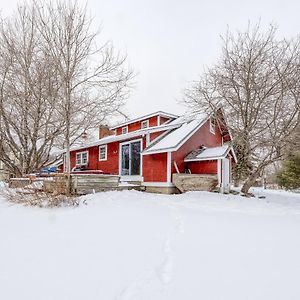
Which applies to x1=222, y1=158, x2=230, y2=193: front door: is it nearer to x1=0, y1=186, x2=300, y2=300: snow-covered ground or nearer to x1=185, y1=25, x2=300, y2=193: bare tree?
x1=185, y1=25, x2=300, y2=193: bare tree

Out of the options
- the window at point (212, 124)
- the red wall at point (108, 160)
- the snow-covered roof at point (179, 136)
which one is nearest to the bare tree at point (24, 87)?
the red wall at point (108, 160)

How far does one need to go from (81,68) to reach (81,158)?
25.8ft

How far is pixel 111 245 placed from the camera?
3.94 meters

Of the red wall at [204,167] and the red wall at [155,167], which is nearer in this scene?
the red wall at [204,167]

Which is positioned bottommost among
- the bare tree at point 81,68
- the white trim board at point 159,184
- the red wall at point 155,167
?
the white trim board at point 159,184

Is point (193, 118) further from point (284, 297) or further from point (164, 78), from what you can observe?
point (284, 297)

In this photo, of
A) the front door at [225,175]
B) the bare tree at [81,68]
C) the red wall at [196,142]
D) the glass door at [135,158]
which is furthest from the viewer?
the glass door at [135,158]

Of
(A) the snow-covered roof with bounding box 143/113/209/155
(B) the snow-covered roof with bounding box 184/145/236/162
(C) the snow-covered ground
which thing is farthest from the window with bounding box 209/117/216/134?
(C) the snow-covered ground

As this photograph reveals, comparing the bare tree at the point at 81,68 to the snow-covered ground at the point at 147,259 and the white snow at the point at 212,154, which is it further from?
the snow-covered ground at the point at 147,259

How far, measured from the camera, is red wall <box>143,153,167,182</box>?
13133mm

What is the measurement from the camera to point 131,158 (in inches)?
595

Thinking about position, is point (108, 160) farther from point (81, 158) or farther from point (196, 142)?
point (196, 142)

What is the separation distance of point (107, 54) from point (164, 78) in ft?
24.5

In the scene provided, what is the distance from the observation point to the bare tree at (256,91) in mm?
12789
